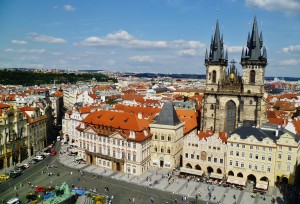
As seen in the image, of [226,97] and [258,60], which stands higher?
[258,60]

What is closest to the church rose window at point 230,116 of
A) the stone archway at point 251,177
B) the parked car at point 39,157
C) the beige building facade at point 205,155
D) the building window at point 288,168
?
the beige building facade at point 205,155

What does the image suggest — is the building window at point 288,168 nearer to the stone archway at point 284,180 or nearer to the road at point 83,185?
the stone archway at point 284,180

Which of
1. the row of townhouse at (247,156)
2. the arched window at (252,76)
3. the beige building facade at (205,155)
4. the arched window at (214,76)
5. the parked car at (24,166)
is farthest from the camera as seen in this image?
the arched window at (214,76)

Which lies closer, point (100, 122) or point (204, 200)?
point (204, 200)

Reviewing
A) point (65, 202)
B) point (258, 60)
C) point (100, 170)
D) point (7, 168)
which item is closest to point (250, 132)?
point (258, 60)

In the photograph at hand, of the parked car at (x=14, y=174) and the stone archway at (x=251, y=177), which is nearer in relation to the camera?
the stone archway at (x=251, y=177)

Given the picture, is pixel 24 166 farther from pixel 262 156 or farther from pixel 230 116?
pixel 230 116

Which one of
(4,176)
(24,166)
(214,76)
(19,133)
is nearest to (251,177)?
(214,76)

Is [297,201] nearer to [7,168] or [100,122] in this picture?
[100,122]
